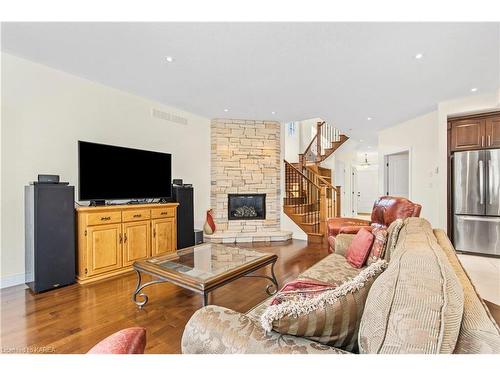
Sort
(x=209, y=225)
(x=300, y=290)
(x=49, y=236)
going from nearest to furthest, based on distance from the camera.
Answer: (x=300, y=290)
(x=49, y=236)
(x=209, y=225)

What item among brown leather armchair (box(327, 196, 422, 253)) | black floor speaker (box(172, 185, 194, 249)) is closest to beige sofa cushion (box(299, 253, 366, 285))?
brown leather armchair (box(327, 196, 422, 253))

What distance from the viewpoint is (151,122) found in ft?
13.7

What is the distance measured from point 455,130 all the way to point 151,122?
520 cm

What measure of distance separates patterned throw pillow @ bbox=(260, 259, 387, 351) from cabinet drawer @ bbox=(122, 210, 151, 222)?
2.92 meters

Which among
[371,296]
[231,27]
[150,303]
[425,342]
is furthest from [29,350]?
[231,27]

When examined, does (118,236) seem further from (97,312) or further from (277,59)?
(277,59)

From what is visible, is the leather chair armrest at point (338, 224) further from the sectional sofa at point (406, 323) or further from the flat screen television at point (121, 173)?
the flat screen television at point (121, 173)

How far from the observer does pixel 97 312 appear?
2213 mm

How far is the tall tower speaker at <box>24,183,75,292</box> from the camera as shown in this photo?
258 centimetres

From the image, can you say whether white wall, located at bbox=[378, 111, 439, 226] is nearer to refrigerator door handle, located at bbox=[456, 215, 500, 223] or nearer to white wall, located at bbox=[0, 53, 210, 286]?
refrigerator door handle, located at bbox=[456, 215, 500, 223]

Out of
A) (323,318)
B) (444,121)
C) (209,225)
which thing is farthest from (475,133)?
(209,225)

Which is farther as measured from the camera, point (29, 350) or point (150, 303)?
point (150, 303)

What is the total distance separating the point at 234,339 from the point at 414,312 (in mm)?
625
